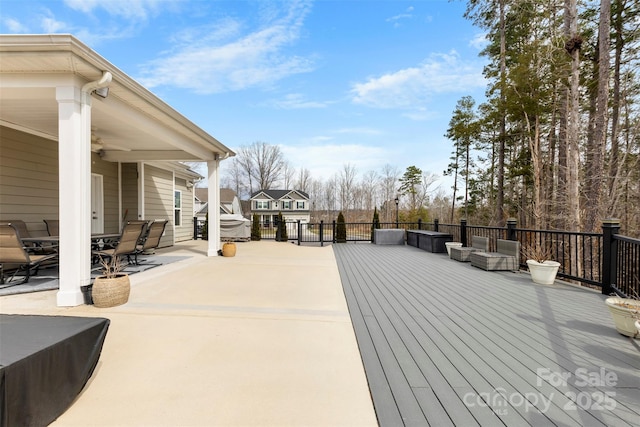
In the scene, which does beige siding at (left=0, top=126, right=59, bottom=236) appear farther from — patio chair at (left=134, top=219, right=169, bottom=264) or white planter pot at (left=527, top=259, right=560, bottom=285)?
white planter pot at (left=527, top=259, right=560, bottom=285)

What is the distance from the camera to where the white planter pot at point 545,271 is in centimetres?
430

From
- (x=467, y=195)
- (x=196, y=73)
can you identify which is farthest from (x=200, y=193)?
(x=467, y=195)

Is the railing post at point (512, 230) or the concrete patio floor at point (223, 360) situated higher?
the railing post at point (512, 230)

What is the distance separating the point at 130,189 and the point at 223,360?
7.17 metres

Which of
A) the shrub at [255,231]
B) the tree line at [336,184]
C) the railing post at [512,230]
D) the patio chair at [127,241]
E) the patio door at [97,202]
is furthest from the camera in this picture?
the tree line at [336,184]

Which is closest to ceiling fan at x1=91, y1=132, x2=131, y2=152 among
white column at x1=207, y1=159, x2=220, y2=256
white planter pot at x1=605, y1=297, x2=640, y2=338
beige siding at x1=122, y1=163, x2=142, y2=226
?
beige siding at x1=122, y1=163, x2=142, y2=226

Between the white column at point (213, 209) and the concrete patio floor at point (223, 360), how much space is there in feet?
9.75

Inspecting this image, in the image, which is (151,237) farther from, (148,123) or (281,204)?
(281,204)

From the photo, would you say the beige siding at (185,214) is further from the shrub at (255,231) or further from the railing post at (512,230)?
the railing post at (512,230)

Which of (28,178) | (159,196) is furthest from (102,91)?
(159,196)

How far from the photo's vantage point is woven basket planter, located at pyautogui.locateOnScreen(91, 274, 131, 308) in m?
3.08

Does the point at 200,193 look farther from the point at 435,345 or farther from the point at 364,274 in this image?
the point at 435,345

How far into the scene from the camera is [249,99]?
44.5 ft

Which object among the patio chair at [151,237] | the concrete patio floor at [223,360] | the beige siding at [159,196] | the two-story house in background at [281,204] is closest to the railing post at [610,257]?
the concrete patio floor at [223,360]
